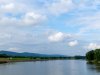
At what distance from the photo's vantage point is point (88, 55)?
139 meters

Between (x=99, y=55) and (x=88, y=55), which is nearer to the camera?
(x=99, y=55)

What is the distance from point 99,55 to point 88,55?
98.4ft

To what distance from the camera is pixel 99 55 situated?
10931 centimetres
